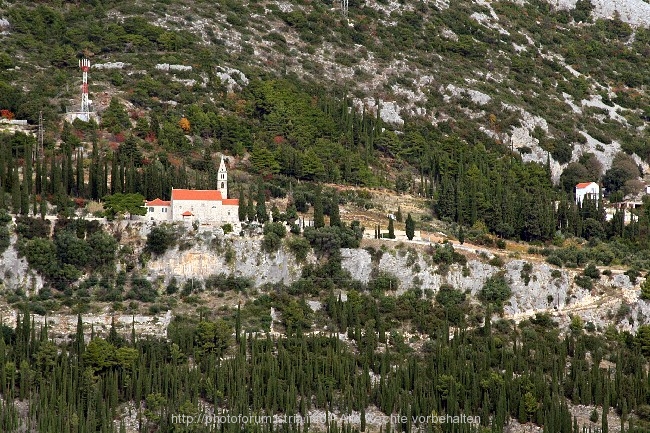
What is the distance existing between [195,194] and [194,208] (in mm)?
1114

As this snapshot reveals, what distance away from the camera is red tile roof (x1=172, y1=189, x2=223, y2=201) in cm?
10119

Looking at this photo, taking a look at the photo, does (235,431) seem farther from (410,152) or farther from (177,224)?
(410,152)

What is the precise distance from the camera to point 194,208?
10131 centimetres

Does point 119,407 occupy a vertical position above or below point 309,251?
below

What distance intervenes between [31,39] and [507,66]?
172 ft

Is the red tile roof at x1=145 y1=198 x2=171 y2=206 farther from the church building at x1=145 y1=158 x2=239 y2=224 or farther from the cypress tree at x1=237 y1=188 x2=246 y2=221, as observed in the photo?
the cypress tree at x1=237 y1=188 x2=246 y2=221

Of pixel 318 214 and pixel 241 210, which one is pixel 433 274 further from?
pixel 241 210

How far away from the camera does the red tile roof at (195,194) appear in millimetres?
101188

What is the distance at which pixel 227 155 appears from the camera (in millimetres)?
120812

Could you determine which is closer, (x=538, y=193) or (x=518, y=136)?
(x=538, y=193)

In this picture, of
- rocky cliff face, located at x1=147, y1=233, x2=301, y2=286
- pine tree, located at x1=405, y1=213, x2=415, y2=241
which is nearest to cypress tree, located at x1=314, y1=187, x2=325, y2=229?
rocky cliff face, located at x1=147, y1=233, x2=301, y2=286

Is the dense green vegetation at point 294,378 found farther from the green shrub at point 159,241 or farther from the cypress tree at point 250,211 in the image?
the cypress tree at point 250,211

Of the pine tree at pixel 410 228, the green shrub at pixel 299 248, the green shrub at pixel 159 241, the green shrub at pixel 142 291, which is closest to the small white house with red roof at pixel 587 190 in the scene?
the pine tree at pixel 410 228

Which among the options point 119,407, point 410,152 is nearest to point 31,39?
point 410,152
